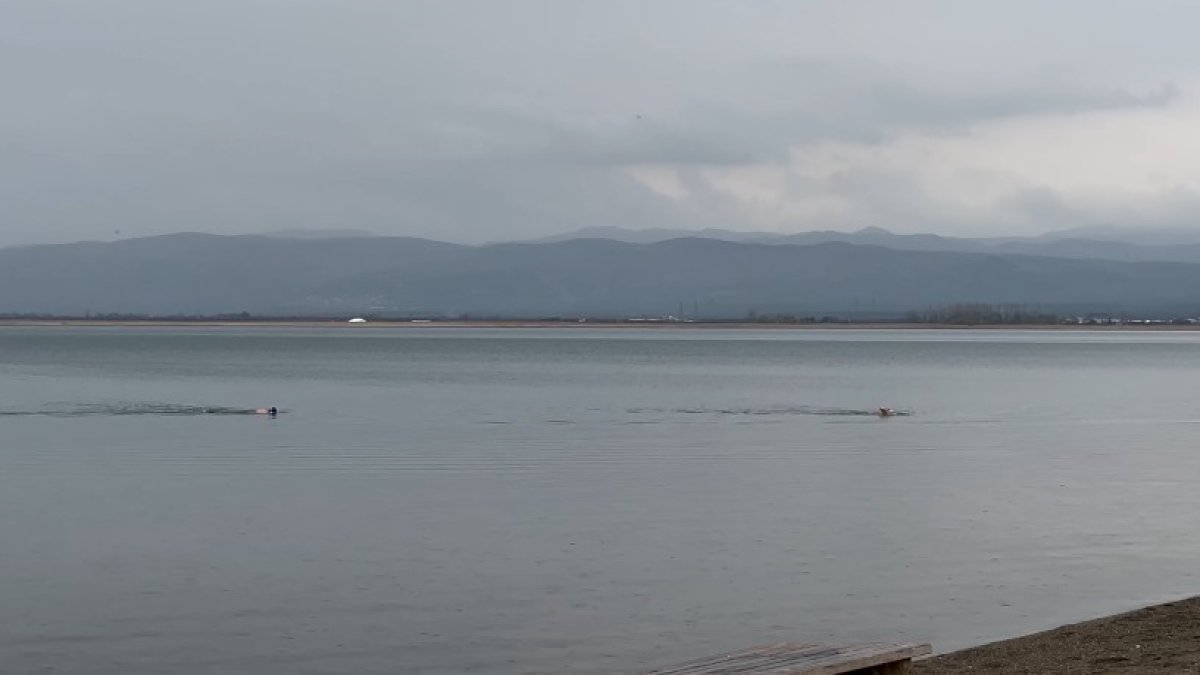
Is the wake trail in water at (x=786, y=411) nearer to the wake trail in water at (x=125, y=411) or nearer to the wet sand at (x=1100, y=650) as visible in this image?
the wake trail in water at (x=125, y=411)

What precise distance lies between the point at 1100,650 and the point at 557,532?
33.4 ft

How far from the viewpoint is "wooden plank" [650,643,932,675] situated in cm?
1073

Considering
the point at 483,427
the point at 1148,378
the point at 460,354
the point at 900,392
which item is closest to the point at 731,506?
the point at 483,427

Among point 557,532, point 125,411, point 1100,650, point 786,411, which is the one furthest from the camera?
point 786,411

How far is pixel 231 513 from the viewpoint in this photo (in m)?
25.3

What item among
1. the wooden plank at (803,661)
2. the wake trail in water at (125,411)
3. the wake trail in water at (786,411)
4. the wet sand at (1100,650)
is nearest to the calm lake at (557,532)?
the wake trail in water at (125,411)

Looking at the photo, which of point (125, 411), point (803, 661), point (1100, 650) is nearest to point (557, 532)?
point (1100, 650)

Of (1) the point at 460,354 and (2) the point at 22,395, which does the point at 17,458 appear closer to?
(2) the point at 22,395

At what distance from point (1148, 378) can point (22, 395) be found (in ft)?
173

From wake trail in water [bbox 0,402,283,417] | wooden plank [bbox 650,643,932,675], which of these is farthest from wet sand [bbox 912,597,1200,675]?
wake trail in water [bbox 0,402,283,417]

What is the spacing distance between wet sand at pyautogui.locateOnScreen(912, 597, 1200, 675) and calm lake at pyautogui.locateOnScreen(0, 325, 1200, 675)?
3.67ft

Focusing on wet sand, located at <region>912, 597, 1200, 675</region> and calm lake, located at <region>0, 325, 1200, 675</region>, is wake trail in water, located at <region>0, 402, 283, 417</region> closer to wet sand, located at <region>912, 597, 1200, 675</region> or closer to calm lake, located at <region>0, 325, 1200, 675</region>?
calm lake, located at <region>0, 325, 1200, 675</region>

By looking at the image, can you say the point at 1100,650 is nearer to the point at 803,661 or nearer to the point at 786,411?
the point at 803,661

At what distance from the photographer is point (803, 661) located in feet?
36.2
